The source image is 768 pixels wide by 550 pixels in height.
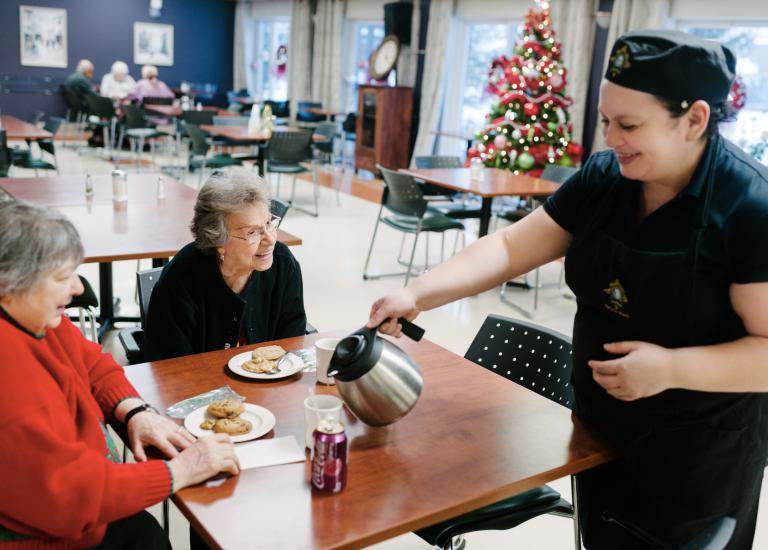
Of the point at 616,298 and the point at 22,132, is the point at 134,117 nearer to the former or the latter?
the point at 22,132

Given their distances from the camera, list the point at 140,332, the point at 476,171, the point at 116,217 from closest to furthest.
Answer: the point at 140,332 → the point at 116,217 → the point at 476,171

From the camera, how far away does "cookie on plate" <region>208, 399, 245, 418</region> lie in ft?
4.99

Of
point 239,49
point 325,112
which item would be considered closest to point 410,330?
point 325,112

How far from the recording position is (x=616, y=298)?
1445mm

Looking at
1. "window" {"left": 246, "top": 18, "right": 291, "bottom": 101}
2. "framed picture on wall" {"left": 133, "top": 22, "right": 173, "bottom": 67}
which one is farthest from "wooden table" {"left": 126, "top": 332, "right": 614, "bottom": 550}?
"framed picture on wall" {"left": 133, "top": 22, "right": 173, "bottom": 67}

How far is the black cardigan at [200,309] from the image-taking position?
6.84 feet

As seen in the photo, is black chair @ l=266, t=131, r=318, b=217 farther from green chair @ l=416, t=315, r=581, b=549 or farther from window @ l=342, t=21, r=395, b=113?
green chair @ l=416, t=315, r=581, b=549

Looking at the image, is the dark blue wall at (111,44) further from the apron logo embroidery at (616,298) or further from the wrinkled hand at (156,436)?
the apron logo embroidery at (616,298)

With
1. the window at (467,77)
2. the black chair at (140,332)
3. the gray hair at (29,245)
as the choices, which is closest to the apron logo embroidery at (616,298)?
the gray hair at (29,245)

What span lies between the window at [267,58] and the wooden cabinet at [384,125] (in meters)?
3.89

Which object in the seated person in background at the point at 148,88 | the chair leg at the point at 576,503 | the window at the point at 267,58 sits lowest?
the chair leg at the point at 576,503

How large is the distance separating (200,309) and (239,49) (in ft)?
43.6

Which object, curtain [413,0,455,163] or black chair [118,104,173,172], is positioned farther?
black chair [118,104,173,172]

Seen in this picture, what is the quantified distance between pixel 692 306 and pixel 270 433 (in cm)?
87
